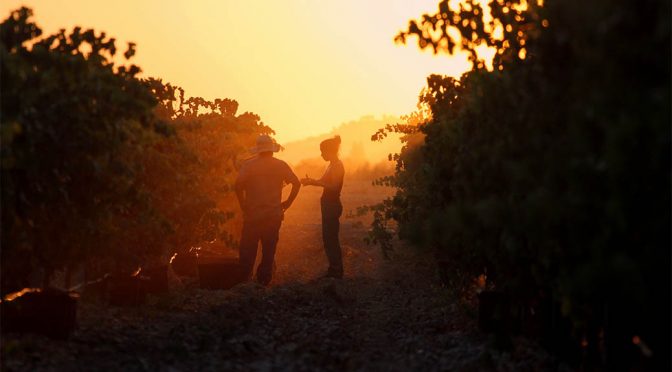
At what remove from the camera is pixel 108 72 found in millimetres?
9805

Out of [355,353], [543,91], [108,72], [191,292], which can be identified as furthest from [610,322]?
[191,292]

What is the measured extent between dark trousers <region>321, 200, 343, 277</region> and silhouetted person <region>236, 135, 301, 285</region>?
1988mm

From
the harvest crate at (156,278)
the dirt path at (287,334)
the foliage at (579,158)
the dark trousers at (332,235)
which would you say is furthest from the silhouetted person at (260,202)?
the foliage at (579,158)

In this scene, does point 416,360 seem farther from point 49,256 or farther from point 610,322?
point 49,256

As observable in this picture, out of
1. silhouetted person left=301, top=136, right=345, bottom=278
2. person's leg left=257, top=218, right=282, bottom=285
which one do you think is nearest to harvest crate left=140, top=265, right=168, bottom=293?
person's leg left=257, top=218, right=282, bottom=285

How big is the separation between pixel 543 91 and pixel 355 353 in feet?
16.3

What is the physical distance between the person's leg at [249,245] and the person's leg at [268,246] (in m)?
0.16

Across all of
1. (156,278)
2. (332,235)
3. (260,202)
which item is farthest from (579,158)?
(332,235)

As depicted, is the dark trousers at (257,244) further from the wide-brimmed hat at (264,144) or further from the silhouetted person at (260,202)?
the wide-brimmed hat at (264,144)

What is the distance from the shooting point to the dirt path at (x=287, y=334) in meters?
9.99

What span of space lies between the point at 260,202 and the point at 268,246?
0.80 metres

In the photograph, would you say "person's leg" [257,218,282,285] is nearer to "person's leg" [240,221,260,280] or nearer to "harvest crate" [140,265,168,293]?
"person's leg" [240,221,260,280]

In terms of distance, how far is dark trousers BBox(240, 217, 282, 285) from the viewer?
55.7ft

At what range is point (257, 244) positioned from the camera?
17.1 metres
